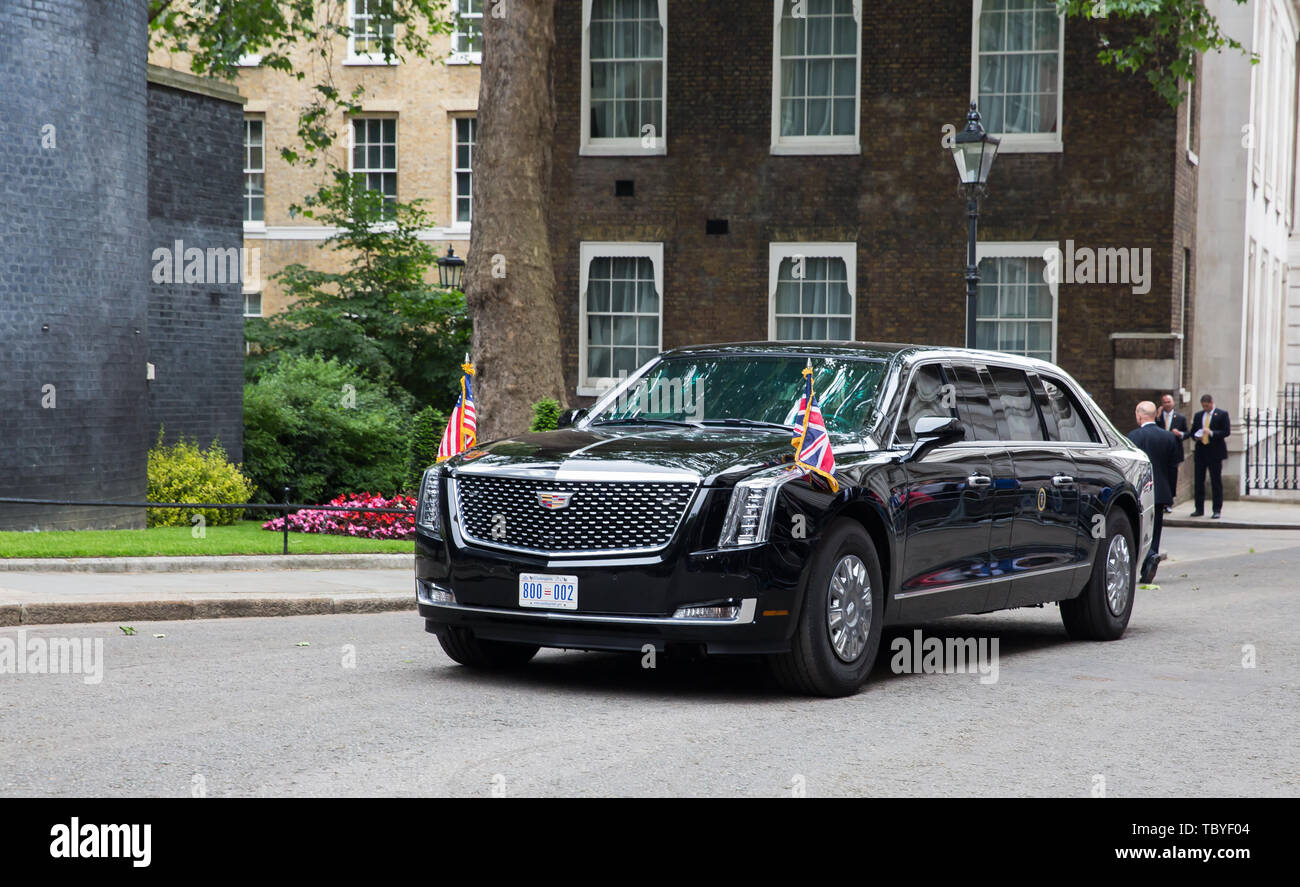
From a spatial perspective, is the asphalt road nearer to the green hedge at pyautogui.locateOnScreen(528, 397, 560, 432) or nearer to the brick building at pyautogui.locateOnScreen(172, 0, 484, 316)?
the green hedge at pyautogui.locateOnScreen(528, 397, 560, 432)

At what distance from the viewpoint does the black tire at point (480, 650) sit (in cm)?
904

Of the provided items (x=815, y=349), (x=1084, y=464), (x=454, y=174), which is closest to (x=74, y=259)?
(x=815, y=349)

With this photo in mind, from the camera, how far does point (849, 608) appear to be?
8477mm

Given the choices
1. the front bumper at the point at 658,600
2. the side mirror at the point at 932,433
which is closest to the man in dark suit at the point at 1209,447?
the side mirror at the point at 932,433

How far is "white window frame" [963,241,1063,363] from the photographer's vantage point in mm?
26234

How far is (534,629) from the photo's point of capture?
8297 millimetres

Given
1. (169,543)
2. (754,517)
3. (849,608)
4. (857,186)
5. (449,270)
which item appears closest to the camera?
(754,517)

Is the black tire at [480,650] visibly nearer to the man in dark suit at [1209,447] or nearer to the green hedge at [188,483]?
the green hedge at [188,483]

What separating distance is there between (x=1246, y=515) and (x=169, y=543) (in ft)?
58.3

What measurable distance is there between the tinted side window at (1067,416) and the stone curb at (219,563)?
268 inches

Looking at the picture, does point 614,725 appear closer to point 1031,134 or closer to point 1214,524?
point 1214,524


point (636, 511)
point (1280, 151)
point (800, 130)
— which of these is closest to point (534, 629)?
point (636, 511)

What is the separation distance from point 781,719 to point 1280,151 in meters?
37.3

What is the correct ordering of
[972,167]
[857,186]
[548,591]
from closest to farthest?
[548,591] < [972,167] < [857,186]
